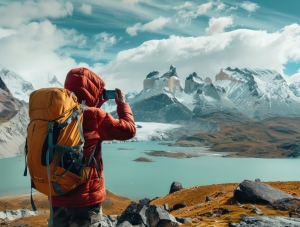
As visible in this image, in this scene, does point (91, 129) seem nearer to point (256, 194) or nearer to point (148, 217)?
point (148, 217)

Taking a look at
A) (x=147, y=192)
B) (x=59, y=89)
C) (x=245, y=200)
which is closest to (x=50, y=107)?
(x=59, y=89)

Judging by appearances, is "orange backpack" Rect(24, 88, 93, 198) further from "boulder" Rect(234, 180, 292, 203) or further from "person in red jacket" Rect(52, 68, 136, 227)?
"boulder" Rect(234, 180, 292, 203)

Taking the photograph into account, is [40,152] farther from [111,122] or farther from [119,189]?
[119,189]

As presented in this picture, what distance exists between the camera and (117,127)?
6.38 metres

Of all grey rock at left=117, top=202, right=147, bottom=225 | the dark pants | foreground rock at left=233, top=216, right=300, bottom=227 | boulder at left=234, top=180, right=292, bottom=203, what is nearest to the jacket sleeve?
the dark pants

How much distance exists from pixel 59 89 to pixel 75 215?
228 cm

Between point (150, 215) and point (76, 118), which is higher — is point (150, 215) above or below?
below

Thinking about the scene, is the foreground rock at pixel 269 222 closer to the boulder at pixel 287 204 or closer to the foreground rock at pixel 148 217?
the boulder at pixel 287 204

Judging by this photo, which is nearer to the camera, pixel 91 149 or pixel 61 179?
pixel 61 179

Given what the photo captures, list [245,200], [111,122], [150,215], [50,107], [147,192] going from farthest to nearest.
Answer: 1. [147,192]
2. [245,200]
3. [150,215]
4. [111,122]
5. [50,107]

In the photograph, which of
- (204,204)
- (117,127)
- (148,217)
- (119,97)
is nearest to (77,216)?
(117,127)

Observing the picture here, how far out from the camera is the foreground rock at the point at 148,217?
659 inches

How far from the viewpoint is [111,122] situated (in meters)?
6.35

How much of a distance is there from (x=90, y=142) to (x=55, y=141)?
837 millimetres
